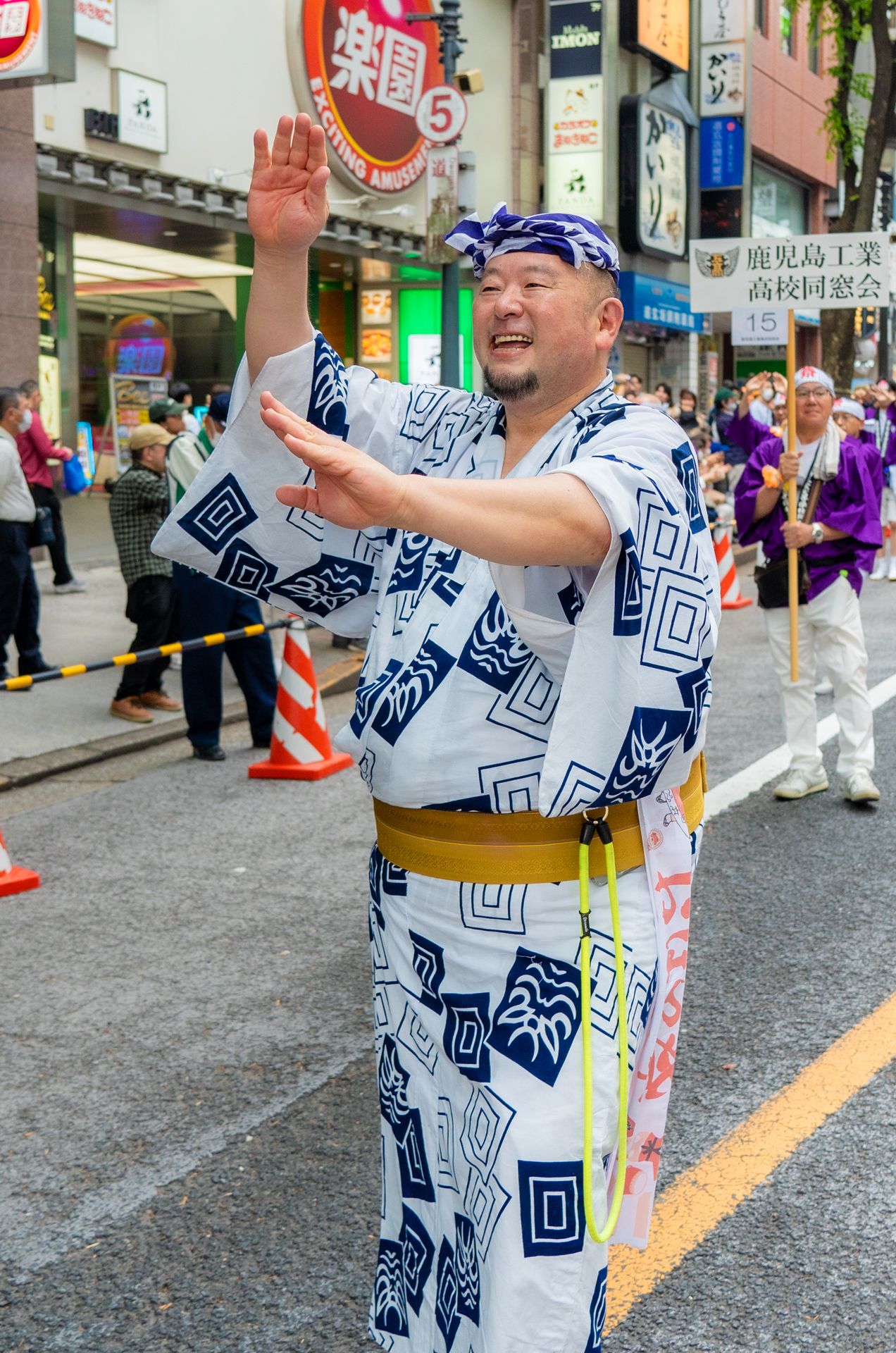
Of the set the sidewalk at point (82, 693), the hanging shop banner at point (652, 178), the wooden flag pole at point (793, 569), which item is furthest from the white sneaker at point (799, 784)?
the hanging shop banner at point (652, 178)

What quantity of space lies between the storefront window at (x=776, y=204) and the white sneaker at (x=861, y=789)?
81.8 ft

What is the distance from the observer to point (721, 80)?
27.4 meters

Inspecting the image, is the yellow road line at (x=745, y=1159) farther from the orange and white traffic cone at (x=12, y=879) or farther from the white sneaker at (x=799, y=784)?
the orange and white traffic cone at (x=12, y=879)

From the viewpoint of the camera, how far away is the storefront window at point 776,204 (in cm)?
3084

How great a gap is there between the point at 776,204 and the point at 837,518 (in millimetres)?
27764

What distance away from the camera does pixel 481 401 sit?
7.94 feet

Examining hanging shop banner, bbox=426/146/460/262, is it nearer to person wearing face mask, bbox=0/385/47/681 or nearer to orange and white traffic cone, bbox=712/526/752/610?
orange and white traffic cone, bbox=712/526/752/610

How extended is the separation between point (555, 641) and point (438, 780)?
27 centimetres

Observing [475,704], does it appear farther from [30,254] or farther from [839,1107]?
[30,254]

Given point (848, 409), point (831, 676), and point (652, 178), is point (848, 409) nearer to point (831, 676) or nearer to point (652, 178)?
point (831, 676)

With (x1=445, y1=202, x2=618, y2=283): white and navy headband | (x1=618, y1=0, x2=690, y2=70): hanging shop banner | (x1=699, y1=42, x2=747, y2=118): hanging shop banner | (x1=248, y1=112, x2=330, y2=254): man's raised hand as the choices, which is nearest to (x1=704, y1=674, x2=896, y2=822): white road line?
(x1=445, y1=202, x2=618, y2=283): white and navy headband

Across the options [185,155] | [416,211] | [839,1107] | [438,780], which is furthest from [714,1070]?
[416,211]

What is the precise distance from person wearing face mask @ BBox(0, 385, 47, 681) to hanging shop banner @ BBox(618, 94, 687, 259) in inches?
676

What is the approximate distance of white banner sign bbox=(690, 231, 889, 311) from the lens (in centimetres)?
812
